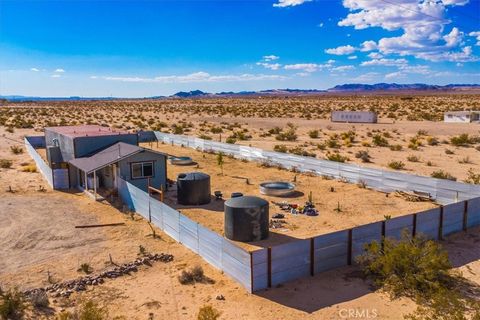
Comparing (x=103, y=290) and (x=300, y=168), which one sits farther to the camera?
(x=300, y=168)

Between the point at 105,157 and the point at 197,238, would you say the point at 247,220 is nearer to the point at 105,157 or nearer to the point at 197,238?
the point at 197,238

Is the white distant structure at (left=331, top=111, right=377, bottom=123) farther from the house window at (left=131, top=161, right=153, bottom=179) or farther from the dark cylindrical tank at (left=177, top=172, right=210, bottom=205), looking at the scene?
the dark cylindrical tank at (left=177, top=172, right=210, bottom=205)

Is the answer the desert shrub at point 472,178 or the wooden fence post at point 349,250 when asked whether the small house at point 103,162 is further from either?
the desert shrub at point 472,178

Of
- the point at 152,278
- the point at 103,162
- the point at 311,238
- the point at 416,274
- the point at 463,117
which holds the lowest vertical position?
the point at 152,278

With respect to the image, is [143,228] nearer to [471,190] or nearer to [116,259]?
[116,259]

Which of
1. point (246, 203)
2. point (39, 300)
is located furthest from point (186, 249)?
point (39, 300)

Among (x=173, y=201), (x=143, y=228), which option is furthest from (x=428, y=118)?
(x=143, y=228)

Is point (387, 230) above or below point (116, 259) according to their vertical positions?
above
